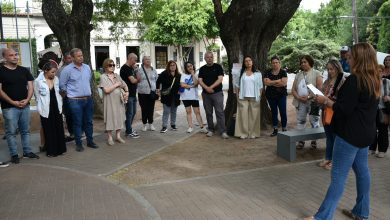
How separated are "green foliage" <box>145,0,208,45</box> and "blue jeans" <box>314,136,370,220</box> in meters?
28.7

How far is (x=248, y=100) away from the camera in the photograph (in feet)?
27.9

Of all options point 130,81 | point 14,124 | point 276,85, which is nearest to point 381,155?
point 276,85

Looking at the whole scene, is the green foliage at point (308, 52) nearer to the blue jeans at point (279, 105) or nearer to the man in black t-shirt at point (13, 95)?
the blue jeans at point (279, 105)

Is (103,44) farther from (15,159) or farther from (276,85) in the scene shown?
(15,159)

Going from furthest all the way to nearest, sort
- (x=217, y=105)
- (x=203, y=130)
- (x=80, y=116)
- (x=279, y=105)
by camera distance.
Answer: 1. (x=203, y=130)
2. (x=217, y=105)
3. (x=279, y=105)
4. (x=80, y=116)

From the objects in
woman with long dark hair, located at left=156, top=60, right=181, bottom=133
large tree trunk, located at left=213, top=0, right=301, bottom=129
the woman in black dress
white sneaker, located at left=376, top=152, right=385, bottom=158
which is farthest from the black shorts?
white sneaker, located at left=376, top=152, right=385, bottom=158

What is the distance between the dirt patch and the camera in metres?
6.18

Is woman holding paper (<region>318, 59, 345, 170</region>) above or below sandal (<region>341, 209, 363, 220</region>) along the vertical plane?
above

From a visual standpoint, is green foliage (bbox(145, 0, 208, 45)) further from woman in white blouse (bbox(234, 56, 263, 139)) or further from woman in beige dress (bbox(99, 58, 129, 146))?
woman in beige dress (bbox(99, 58, 129, 146))

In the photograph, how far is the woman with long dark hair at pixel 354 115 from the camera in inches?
147

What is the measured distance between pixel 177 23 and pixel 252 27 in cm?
2454

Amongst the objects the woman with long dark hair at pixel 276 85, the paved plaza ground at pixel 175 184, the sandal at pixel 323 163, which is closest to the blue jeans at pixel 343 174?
the paved plaza ground at pixel 175 184

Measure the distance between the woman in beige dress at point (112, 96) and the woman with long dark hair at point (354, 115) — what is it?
511 centimetres

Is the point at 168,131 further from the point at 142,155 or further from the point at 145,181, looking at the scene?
the point at 145,181
